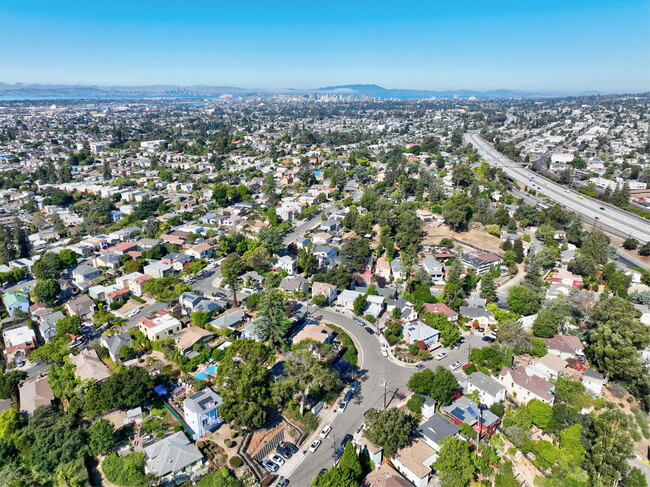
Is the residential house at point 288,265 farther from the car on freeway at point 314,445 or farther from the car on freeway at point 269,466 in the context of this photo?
the car on freeway at point 269,466

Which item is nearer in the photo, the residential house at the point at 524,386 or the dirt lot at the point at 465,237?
the residential house at the point at 524,386

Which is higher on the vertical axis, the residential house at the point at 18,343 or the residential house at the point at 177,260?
the residential house at the point at 177,260

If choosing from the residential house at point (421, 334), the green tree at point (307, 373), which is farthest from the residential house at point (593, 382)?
the green tree at point (307, 373)

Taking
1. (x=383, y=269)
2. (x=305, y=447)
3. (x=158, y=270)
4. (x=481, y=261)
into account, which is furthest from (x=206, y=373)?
(x=481, y=261)

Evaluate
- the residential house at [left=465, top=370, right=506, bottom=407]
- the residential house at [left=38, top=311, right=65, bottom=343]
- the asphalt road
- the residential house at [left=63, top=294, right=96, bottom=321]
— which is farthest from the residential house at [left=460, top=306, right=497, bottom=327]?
the residential house at [left=38, top=311, right=65, bottom=343]

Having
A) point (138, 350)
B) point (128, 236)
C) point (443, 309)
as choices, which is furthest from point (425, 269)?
point (128, 236)

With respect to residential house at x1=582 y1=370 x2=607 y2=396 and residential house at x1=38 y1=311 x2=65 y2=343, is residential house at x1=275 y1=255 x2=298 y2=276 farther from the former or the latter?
residential house at x1=582 y1=370 x2=607 y2=396
